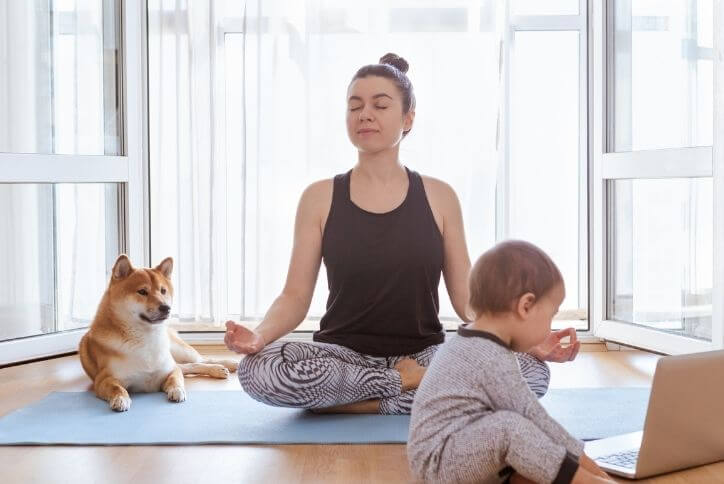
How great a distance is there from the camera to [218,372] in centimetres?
314

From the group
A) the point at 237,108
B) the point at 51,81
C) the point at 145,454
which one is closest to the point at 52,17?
the point at 51,81

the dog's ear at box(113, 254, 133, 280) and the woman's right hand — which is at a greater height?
the dog's ear at box(113, 254, 133, 280)

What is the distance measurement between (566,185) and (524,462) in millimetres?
3010

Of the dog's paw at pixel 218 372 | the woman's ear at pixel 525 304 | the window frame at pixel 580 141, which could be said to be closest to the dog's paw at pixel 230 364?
the dog's paw at pixel 218 372

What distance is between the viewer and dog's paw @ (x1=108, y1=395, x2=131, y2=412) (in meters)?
2.57

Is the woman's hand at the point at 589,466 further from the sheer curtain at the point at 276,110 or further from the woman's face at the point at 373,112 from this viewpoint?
the sheer curtain at the point at 276,110

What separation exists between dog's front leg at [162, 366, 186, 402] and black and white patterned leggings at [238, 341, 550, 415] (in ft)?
1.23

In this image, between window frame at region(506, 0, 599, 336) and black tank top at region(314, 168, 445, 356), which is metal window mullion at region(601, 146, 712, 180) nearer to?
window frame at region(506, 0, 599, 336)

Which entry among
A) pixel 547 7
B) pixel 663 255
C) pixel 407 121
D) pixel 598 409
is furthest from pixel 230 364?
pixel 547 7

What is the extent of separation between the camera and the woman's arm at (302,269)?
8.04 ft

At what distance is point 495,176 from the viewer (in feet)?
13.1

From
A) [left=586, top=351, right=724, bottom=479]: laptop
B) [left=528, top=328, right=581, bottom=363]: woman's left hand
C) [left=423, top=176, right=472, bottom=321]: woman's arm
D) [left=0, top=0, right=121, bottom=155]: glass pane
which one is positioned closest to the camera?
[left=586, top=351, right=724, bottom=479]: laptop

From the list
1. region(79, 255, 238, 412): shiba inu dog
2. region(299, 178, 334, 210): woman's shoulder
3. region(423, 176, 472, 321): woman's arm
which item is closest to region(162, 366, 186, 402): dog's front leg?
region(79, 255, 238, 412): shiba inu dog

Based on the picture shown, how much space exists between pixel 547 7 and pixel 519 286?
113 inches
